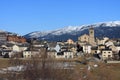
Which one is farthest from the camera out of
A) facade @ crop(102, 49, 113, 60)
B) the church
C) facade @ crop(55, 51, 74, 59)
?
the church

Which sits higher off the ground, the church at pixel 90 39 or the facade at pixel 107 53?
the church at pixel 90 39

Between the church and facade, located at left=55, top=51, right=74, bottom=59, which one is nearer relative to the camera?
facade, located at left=55, top=51, right=74, bottom=59

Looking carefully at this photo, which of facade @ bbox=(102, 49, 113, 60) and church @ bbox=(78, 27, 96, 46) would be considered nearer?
facade @ bbox=(102, 49, 113, 60)

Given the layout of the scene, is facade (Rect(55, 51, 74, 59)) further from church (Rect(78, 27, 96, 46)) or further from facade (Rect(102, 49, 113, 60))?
church (Rect(78, 27, 96, 46))

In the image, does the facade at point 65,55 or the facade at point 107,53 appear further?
the facade at point 107,53

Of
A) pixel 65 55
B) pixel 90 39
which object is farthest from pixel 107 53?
pixel 90 39

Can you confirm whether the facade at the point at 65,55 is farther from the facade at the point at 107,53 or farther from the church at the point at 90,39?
the church at the point at 90,39

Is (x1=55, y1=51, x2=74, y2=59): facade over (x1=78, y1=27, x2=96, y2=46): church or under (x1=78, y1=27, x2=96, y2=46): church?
under

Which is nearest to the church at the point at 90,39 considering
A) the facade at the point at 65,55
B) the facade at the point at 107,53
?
the facade at the point at 107,53

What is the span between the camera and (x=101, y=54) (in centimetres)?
6309

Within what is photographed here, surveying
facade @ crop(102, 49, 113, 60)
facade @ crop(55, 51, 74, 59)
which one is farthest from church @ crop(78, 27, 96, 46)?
facade @ crop(55, 51, 74, 59)

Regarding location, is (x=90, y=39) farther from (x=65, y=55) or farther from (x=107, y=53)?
(x=65, y=55)

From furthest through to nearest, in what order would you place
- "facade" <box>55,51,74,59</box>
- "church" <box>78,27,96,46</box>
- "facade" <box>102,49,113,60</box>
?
"church" <box>78,27,96,46</box> → "facade" <box>102,49,113,60</box> → "facade" <box>55,51,74,59</box>

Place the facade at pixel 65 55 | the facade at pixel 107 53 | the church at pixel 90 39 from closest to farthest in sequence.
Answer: the facade at pixel 65 55, the facade at pixel 107 53, the church at pixel 90 39
